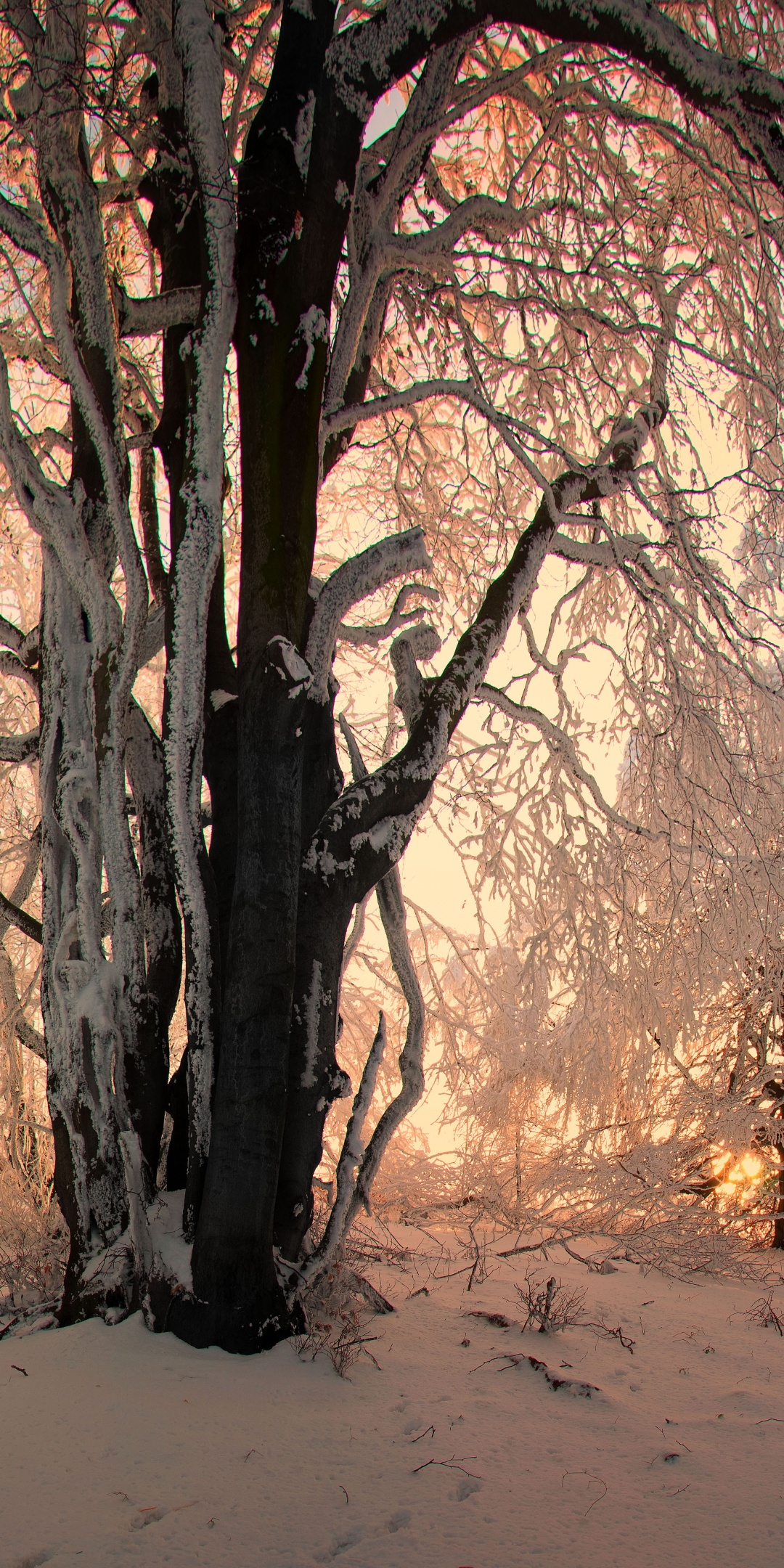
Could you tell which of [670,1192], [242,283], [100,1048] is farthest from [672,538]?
[670,1192]

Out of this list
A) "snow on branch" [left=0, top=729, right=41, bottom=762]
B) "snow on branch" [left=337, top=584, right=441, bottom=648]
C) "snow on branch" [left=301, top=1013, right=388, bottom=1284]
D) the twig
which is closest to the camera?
the twig

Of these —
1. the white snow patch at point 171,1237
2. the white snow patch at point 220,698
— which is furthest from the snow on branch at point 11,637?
the white snow patch at point 171,1237

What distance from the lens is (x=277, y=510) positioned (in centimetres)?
380

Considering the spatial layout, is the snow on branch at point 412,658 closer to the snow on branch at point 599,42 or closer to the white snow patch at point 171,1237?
the snow on branch at point 599,42

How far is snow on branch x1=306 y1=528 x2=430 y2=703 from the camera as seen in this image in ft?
13.3

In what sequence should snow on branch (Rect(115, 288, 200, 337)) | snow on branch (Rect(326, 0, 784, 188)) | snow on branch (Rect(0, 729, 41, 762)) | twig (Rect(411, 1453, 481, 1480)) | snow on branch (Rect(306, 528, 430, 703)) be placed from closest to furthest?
1. twig (Rect(411, 1453, 481, 1480))
2. snow on branch (Rect(326, 0, 784, 188))
3. snow on branch (Rect(306, 528, 430, 703))
4. snow on branch (Rect(115, 288, 200, 337))
5. snow on branch (Rect(0, 729, 41, 762))

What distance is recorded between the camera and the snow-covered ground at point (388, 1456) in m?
2.31

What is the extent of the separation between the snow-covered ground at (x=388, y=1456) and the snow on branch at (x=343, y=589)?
249 centimetres

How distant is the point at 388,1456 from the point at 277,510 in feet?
10.4

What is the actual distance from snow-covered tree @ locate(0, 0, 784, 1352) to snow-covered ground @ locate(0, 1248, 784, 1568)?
0.38 m

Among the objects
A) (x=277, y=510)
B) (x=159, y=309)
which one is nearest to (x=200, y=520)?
(x=277, y=510)

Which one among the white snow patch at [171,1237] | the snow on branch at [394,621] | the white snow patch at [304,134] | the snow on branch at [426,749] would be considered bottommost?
the white snow patch at [171,1237]

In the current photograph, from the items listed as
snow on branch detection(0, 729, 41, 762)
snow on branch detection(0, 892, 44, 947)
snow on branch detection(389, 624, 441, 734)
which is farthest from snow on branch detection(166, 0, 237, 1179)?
snow on branch detection(0, 892, 44, 947)

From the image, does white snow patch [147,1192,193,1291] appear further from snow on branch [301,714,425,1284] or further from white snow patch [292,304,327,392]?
white snow patch [292,304,327,392]
